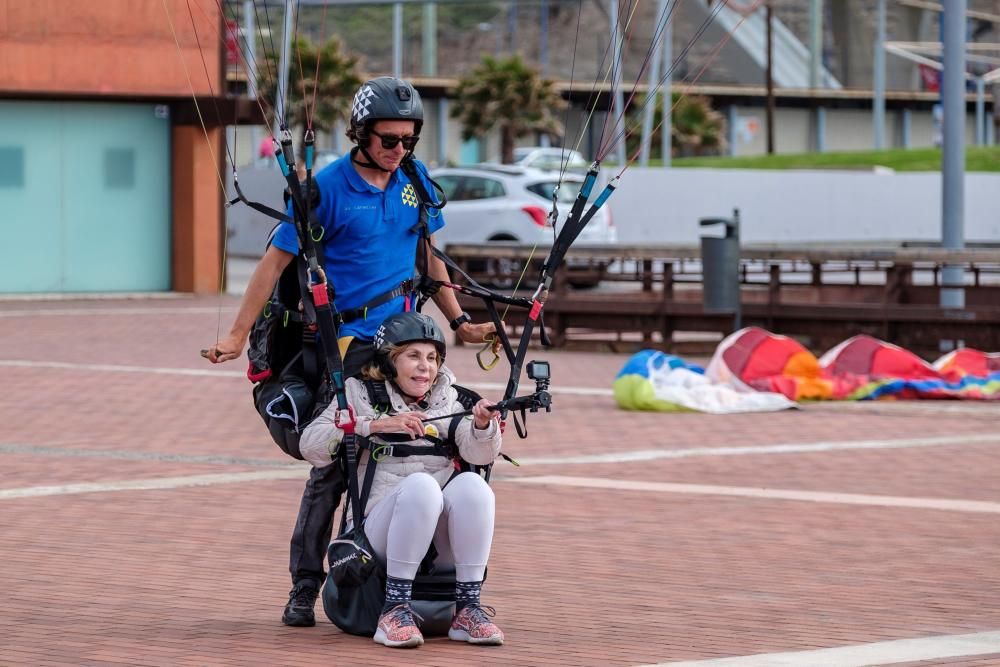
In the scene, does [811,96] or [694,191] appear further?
[811,96]

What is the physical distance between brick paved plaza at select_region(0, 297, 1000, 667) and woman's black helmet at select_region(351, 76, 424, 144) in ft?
5.62

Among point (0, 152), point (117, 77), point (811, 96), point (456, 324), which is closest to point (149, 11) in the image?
point (117, 77)

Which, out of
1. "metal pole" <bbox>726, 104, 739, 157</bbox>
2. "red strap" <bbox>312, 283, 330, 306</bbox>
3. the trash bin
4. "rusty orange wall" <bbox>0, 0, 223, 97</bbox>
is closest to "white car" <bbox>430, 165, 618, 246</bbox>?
"rusty orange wall" <bbox>0, 0, 223, 97</bbox>

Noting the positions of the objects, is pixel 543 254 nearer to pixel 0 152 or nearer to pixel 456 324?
pixel 0 152

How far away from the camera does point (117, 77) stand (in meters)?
25.3

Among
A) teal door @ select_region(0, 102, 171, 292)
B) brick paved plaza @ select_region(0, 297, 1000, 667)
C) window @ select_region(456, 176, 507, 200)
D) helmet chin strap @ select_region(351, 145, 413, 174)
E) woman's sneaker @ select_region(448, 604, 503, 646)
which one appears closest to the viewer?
woman's sneaker @ select_region(448, 604, 503, 646)

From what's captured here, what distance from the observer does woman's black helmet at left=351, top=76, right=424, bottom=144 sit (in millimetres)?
6023

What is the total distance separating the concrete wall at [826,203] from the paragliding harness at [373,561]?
34.0m

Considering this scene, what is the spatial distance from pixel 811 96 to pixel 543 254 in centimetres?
5590

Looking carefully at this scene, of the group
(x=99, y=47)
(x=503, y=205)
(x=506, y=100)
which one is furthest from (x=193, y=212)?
(x=506, y=100)

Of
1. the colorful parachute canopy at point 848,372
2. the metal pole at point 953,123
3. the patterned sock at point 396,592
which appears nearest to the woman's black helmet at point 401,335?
the patterned sock at point 396,592

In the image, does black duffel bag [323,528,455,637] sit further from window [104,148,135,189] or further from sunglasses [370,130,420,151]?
window [104,148,135,189]

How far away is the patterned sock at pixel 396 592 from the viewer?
5930 millimetres

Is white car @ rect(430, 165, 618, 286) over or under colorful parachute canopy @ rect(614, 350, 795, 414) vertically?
over
